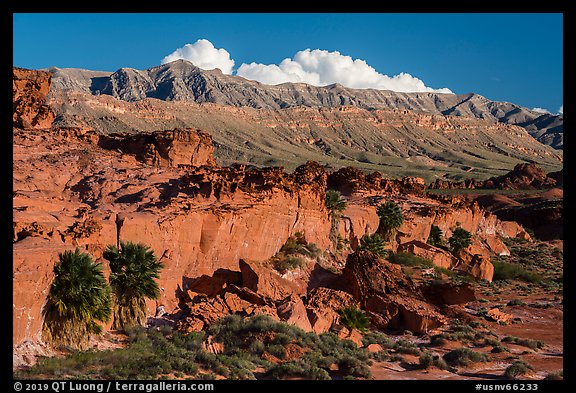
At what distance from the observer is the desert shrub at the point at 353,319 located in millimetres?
23667

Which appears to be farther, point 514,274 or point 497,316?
point 514,274

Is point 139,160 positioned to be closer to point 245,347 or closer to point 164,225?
point 164,225

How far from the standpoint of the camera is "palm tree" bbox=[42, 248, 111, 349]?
1559 cm

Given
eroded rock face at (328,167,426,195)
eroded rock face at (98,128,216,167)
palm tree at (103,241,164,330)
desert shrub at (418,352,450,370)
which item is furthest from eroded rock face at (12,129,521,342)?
eroded rock face at (328,167,426,195)

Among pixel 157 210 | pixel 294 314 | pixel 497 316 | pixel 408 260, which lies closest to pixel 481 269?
pixel 408 260

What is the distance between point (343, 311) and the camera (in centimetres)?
2422

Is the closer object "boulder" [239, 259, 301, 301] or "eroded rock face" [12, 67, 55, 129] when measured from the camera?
"boulder" [239, 259, 301, 301]

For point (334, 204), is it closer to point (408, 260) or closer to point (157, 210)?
point (408, 260)

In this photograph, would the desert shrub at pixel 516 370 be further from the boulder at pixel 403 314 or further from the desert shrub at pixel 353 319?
the boulder at pixel 403 314

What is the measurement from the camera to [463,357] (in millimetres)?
19828

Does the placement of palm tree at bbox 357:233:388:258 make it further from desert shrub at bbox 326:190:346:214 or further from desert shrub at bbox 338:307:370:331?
desert shrub at bbox 338:307:370:331

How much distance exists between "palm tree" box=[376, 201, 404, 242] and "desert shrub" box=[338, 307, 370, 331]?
18.5 meters

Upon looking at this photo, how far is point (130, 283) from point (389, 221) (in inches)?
1053
